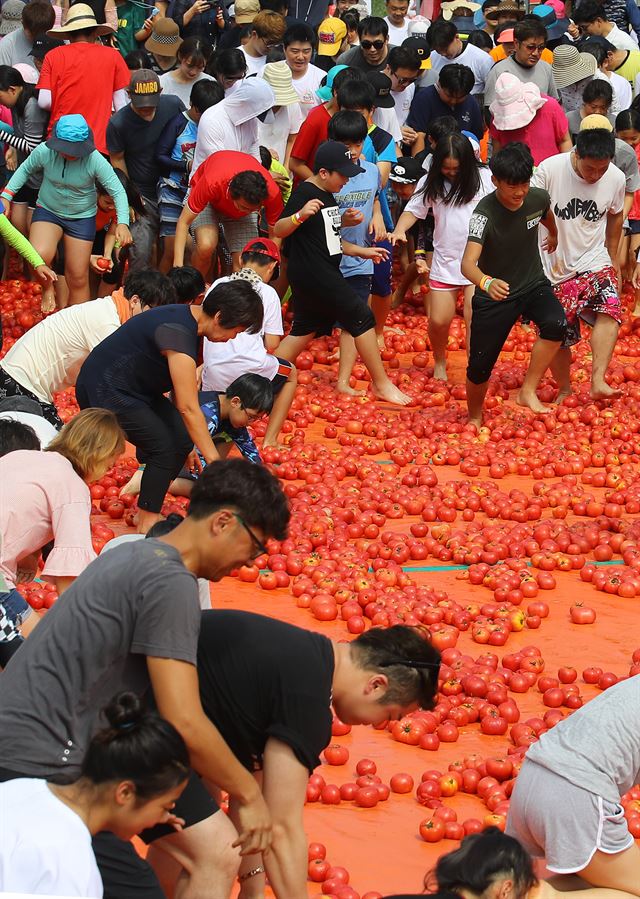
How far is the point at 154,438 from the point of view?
7199 mm

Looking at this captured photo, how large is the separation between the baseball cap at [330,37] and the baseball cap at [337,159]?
410 centimetres

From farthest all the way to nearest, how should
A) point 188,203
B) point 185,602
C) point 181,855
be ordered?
point 188,203 → point 181,855 → point 185,602

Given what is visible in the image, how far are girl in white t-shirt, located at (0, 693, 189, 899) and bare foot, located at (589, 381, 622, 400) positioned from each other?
7.04 meters

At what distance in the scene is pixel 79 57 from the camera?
11070mm

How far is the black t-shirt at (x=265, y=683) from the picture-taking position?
12.3 ft

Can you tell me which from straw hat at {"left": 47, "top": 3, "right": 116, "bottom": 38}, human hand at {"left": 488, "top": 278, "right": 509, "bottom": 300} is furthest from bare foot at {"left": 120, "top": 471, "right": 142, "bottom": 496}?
straw hat at {"left": 47, "top": 3, "right": 116, "bottom": 38}

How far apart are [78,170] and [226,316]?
14.2ft

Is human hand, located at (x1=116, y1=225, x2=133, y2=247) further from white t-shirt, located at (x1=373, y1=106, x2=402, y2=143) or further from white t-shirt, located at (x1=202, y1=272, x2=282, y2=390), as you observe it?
white t-shirt, located at (x1=373, y1=106, x2=402, y2=143)

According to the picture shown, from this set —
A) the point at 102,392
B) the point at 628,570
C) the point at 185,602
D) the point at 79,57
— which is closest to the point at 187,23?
the point at 79,57

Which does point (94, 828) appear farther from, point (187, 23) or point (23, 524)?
point (187, 23)

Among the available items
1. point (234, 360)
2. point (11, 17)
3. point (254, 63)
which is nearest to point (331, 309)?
point (234, 360)

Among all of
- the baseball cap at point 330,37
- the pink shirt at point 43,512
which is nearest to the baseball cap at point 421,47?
the baseball cap at point 330,37

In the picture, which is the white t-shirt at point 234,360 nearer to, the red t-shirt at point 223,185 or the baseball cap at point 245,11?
the red t-shirt at point 223,185

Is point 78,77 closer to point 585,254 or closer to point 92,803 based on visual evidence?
point 585,254
